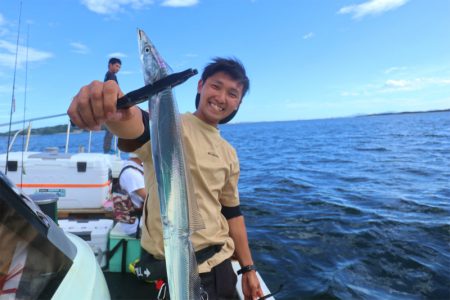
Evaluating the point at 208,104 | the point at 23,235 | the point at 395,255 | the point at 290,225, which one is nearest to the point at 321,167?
the point at 290,225

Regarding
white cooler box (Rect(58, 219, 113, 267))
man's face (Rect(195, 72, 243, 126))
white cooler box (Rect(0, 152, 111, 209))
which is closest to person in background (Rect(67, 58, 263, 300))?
man's face (Rect(195, 72, 243, 126))

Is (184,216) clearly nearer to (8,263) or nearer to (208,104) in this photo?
(8,263)

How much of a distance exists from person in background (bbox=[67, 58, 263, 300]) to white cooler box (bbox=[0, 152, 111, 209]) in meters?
3.72

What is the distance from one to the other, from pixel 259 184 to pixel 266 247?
6257mm

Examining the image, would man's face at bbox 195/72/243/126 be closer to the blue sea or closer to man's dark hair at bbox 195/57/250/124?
man's dark hair at bbox 195/57/250/124

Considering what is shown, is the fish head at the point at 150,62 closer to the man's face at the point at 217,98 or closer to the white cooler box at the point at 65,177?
the man's face at the point at 217,98

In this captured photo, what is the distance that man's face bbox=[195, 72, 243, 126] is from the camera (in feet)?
8.14

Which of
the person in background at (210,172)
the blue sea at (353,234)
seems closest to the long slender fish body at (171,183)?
the person in background at (210,172)

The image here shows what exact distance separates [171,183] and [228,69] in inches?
57.5

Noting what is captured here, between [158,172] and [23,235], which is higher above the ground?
[158,172]

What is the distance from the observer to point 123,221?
14.8 feet

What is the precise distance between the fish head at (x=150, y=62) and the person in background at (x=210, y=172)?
17.2 inches

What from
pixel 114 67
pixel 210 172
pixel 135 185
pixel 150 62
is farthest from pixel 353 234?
pixel 150 62

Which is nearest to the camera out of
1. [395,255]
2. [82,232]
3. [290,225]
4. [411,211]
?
[82,232]
